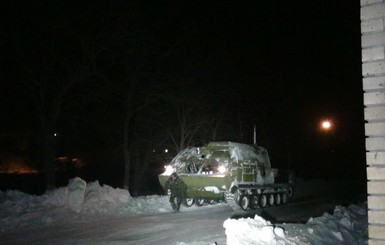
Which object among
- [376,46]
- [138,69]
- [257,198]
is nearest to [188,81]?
[138,69]

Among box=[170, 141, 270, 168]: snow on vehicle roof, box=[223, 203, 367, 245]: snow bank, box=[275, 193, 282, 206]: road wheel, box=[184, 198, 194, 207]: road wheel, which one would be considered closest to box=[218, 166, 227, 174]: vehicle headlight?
box=[170, 141, 270, 168]: snow on vehicle roof

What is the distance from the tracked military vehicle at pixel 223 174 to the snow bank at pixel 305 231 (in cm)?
525

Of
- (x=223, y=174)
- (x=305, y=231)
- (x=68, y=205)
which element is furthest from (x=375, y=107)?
(x=223, y=174)

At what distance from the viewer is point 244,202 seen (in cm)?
2098

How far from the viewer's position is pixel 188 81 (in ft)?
96.5

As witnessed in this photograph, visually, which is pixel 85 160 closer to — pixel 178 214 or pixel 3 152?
pixel 3 152

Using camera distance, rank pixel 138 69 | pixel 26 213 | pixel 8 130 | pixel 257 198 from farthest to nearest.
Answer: pixel 8 130 → pixel 138 69 → pixel 257 198 → pixel 26 213

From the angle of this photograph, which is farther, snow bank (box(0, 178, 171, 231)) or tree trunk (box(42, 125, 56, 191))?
tree trunk (box(42, 125, 56, 191))

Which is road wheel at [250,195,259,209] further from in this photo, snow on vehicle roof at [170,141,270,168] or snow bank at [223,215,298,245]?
snow bank at [223,215,298,245]

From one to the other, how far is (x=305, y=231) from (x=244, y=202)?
989cm

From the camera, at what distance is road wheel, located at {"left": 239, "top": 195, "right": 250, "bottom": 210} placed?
67.5 feet

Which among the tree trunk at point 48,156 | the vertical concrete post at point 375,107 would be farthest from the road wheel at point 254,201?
the vertical concrete post at point 375,107

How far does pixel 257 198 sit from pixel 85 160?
75.6 ft

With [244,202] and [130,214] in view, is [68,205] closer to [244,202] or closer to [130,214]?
[130,214]
